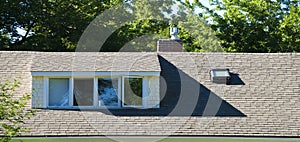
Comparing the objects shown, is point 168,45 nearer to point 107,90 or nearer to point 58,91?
point 107,90

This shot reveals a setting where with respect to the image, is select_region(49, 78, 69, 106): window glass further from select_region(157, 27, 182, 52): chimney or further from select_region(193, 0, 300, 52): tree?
select_region(193, 0, 300, 52): tree

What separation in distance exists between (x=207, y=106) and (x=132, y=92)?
2.24 meters

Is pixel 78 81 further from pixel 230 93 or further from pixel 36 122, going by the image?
pixel 230 93

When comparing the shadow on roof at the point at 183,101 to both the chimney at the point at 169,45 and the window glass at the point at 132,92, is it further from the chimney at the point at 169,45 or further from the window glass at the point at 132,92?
the chimney at the point at 169,45

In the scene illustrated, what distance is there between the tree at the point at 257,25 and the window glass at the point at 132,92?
15.0 m

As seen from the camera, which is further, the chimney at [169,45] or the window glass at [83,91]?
the chimney at [169,45]

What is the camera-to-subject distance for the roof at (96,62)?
1909cm

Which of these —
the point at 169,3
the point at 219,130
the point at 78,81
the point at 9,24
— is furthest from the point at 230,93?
the point at 169,3

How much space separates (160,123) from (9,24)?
18575mm

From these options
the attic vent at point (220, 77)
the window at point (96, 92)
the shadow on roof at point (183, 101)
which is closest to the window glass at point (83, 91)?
the window at point (96, 92)

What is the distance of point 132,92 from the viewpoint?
62.8 ft

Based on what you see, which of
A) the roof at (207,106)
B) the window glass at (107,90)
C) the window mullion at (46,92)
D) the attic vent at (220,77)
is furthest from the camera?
the attic vent at (220,77)

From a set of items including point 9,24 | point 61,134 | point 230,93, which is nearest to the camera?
point 61,134

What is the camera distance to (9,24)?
34219 millimetres
